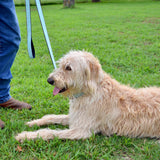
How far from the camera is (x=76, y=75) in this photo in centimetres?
249

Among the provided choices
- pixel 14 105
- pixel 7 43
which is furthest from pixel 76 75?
pixel 14 105

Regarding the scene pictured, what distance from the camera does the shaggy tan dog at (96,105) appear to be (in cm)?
251

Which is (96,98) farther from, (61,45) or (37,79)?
(61,45)

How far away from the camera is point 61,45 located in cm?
708

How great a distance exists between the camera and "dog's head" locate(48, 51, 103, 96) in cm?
249

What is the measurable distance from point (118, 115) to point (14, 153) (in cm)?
137

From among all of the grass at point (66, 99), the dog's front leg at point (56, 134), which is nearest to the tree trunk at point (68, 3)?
the grass at point (66, 99)

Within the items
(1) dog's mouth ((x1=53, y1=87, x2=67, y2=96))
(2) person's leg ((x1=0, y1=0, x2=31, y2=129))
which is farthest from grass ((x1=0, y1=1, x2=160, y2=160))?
(1) dog's mouth ((x1=53, y1=87, x2=67, y2=96))

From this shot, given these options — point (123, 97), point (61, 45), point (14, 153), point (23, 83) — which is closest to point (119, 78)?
point (123, 97)

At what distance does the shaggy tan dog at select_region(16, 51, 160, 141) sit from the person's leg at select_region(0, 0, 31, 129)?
0.87 metres

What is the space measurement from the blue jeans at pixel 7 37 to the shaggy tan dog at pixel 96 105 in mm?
882

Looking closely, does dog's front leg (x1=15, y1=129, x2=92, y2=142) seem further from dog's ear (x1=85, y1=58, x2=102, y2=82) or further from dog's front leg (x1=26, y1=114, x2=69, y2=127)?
dog's ear (x1=85, y1=58, x2=102, y2=82)

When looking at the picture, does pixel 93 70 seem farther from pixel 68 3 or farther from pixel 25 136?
pixel 68 3

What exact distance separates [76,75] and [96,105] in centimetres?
49
